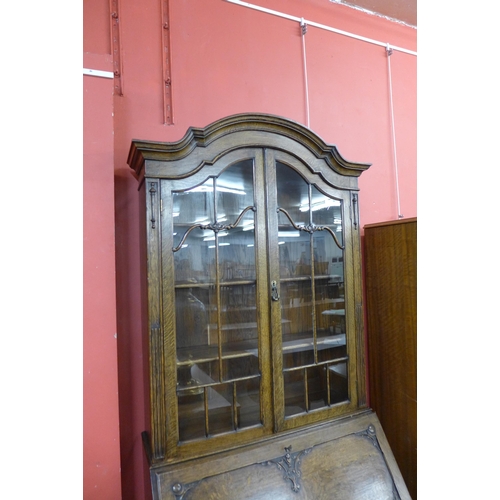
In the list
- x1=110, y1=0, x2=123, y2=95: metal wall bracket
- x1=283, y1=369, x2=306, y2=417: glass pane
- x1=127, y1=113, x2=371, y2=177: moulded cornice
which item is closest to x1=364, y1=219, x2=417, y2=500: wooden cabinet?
x1=127, y1=113, x2=371, y2=177: moulded cornice

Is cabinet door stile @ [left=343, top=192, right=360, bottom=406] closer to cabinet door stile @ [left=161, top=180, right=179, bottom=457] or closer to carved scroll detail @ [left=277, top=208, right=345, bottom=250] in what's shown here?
carved scroll detail @ [left=277, top=208, right=345, bottom=250]

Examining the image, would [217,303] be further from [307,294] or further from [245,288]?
[307,294]

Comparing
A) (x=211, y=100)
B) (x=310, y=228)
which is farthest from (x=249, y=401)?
(x=211, y=100)

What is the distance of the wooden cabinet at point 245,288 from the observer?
105 centimetres

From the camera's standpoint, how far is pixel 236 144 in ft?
3.78

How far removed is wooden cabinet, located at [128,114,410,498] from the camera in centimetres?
105

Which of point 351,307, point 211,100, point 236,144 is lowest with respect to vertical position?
point 351,307

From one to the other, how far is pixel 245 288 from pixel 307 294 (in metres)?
0.26

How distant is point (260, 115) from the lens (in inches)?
46.0

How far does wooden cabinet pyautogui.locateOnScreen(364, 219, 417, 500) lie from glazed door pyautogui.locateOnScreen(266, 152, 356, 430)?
27 cm
